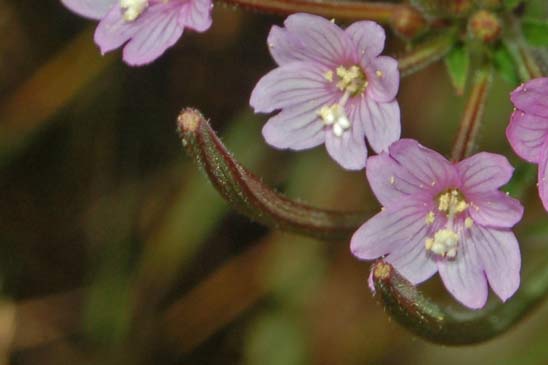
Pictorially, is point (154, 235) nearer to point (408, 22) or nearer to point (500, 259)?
point (408, 22)

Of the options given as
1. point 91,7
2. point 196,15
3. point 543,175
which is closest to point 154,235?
point 91,7

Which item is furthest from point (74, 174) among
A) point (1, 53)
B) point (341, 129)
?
point (341, 129)

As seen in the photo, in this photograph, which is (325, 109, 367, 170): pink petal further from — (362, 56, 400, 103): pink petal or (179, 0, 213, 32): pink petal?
(179, 0, 213, 32): pink petal

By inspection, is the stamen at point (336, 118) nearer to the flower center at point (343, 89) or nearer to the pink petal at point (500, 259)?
the flower center at point (343, 89)

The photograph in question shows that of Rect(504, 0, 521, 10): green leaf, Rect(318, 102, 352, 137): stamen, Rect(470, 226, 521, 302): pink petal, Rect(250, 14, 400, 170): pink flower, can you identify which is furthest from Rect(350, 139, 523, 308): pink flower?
Rect(504, 0, 521, 10): green leaf

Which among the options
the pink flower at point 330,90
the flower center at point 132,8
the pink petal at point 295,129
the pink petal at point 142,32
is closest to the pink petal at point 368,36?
the pink flower at point 330,90

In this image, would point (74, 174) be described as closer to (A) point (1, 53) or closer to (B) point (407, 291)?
(A) point (1, 53)
